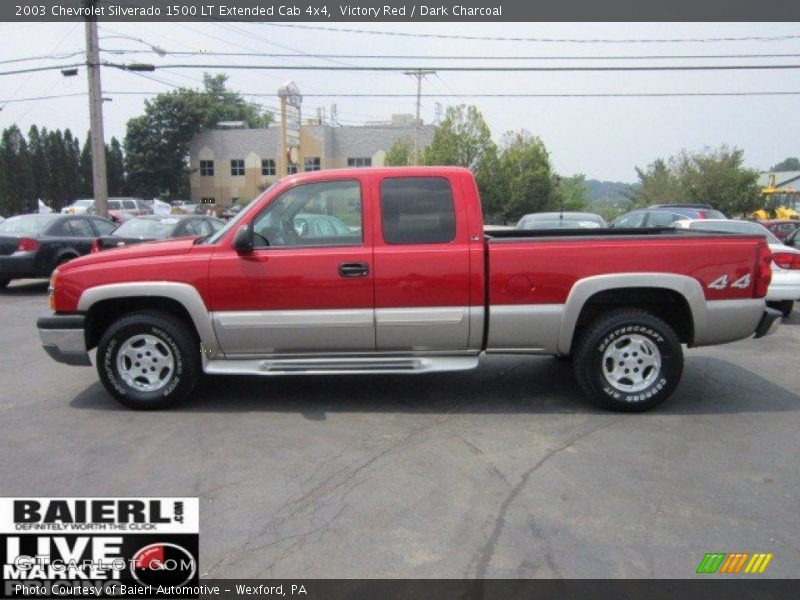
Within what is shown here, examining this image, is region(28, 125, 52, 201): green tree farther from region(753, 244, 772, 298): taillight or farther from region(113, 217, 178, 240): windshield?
region(753, 244, 772, 298): taillight

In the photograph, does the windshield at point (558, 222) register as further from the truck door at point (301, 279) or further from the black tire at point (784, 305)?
the truck door at point (301, 279)

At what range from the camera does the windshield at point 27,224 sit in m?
12.9

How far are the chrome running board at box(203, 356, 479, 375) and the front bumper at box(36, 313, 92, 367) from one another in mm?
1037

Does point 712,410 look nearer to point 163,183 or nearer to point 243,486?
point 243,486

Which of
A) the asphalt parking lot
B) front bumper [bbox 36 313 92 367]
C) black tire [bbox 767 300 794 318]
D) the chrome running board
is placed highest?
front bumper [bbox 36 313 92 367]

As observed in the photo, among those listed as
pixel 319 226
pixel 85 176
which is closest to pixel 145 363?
pixel 319 226

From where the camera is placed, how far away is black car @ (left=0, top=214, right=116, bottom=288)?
12531 mm

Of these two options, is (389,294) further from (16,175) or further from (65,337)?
(16,175)

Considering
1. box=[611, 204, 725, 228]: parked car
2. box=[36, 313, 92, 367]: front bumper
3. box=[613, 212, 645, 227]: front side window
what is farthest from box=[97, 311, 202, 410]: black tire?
box=[613, 212, 645, 227]: front side window

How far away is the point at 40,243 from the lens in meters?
12.7

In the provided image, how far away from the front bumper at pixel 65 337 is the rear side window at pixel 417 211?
261 centimetres

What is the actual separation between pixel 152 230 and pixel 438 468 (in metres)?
10.7

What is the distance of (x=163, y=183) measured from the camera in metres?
63.9

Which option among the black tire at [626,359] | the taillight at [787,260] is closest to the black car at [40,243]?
the black tire at [626,359]
